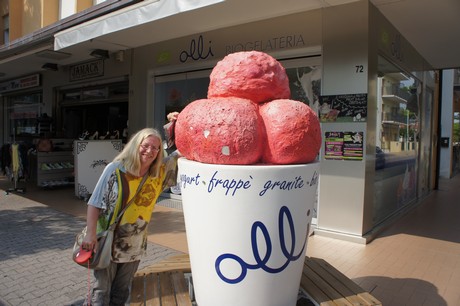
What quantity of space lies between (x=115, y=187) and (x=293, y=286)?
3.92 ft

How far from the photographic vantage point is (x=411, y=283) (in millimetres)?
3619

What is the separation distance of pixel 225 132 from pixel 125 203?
887 millimetres

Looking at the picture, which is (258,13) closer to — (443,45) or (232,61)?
(232,61)

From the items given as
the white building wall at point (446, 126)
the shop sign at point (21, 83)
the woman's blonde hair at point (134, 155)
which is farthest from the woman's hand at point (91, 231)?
the white building wall at point (446, 126)

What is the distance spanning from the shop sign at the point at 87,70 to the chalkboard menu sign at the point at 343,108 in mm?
5846

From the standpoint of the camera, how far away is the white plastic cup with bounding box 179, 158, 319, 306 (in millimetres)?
1849

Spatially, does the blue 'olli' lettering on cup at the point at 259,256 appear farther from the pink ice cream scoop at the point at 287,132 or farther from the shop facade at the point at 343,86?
the shop facade at the point at 343,86

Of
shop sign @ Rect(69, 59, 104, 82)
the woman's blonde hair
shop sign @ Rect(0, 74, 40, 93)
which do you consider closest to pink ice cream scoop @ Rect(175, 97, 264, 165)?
the woman's blonde hair

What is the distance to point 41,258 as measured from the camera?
417cm

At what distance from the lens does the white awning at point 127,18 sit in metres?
4.46

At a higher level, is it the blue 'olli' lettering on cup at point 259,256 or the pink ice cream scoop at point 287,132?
the pink ice cream scoop at point 287,132

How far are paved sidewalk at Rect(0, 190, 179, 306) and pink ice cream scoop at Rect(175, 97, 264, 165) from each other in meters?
2.07

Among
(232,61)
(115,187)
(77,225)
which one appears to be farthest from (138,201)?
(77,225)

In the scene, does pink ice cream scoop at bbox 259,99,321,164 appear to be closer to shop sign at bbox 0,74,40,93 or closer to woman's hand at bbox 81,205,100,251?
woman's hand at bbox 81,205,100,251
